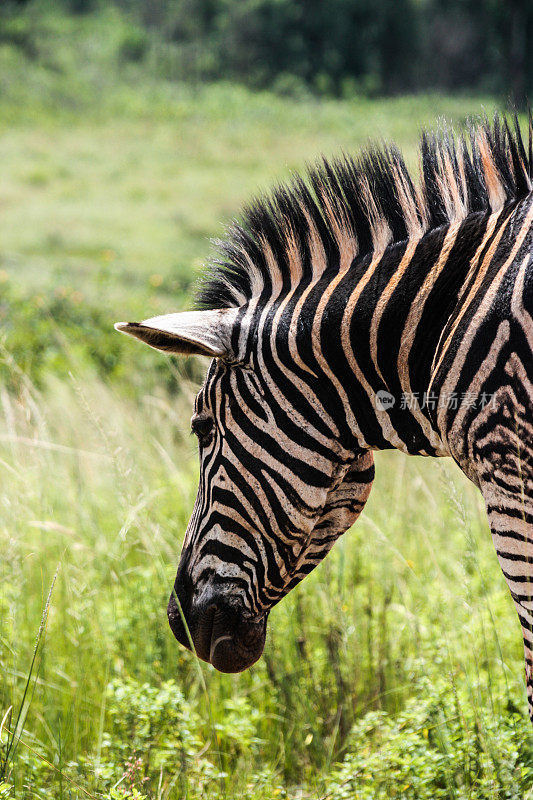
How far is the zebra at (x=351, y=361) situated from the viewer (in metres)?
1.85

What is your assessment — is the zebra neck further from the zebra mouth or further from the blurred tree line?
the blurred tree line

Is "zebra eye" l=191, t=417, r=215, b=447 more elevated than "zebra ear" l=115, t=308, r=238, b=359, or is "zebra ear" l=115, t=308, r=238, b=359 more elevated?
"zebra ear" l=115, t=308, r=238, b=359

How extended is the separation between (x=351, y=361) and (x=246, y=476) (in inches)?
18.5

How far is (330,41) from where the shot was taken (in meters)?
46.1

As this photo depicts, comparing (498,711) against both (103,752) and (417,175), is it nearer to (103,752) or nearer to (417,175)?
(103,752)

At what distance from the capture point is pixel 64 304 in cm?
931

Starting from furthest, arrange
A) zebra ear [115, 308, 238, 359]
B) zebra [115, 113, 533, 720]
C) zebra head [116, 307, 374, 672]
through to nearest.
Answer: zebra head [116, 307, 374, 672], zebra ear [115, 308, 238, 359], zebra [115, 113, 533, 720]

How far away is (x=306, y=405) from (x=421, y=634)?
1.98 meters

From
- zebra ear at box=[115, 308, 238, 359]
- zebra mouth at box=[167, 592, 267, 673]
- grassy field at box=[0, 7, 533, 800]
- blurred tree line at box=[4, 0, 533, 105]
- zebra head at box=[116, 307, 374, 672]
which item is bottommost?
grassy field at box=[0, 7, 533, 800]

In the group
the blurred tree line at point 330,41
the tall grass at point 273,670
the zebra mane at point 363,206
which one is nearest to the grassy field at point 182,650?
the tall grass at point 273,670

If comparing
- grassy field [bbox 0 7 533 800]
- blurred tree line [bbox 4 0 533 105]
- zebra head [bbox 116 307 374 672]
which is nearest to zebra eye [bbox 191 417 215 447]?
zebra head [bbox 116 307 374 672]

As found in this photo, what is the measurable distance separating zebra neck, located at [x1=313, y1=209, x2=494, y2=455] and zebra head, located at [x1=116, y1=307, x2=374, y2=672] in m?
0.11

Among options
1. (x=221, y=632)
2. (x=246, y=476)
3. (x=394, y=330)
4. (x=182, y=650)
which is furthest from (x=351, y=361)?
(x=182, y=650)

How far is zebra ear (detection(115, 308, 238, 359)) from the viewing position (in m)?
2.00
